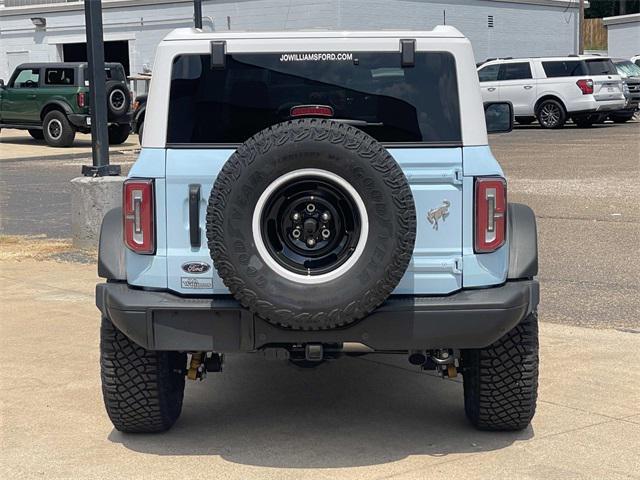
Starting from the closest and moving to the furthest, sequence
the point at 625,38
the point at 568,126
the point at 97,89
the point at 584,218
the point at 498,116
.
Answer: the point at 498,116
the point at 97,89
the point at 584,218
the point at 568,126
the point at 625,38

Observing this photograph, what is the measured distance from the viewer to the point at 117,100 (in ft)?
81.9

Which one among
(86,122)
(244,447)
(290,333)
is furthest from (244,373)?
(86,122)

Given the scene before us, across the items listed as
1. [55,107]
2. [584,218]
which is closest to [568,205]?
[584,218]

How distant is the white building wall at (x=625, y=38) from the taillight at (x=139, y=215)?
162 feet

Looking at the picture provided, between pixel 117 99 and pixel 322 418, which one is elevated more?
pixel 117 99

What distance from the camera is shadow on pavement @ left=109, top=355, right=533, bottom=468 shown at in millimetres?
5164

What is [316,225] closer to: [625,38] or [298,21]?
[298,21]

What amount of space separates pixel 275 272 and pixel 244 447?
994 mm

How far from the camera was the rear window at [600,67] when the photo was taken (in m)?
28.4

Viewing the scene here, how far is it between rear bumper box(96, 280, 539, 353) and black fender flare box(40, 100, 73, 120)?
71.0 ft

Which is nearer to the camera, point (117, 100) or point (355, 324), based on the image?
point (355, 324)

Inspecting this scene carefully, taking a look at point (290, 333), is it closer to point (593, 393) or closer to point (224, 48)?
point (224, 48)

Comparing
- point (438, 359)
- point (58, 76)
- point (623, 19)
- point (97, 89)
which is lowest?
point (438, 359)

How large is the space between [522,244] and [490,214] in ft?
1.00
